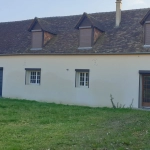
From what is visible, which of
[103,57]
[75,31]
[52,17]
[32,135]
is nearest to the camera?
[32,135]

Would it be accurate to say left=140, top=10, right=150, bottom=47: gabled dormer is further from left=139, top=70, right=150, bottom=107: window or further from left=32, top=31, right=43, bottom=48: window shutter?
left=32, top=31, right=43, bottom=48: window shutter

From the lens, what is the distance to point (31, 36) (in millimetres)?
21328

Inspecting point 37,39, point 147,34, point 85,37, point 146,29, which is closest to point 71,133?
point 147,34

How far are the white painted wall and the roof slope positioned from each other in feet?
1.44

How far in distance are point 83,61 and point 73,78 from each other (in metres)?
1.35

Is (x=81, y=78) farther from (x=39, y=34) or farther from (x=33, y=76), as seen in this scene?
(x=39, y=34)

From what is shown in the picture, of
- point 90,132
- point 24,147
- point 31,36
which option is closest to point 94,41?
point 31,36

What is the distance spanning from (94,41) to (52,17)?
23.3ft

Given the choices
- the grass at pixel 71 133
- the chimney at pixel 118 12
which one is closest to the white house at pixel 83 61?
the chimney at pixel 118 12

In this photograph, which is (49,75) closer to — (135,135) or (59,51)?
(59,51)

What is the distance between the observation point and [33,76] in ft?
Answer: 67.3

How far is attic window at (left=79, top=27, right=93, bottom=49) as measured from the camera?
1848cm

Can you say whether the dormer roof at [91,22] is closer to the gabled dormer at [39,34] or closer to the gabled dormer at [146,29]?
the gabled dormer at [39,34]

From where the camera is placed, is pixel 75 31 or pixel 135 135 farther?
pixel 75 31
